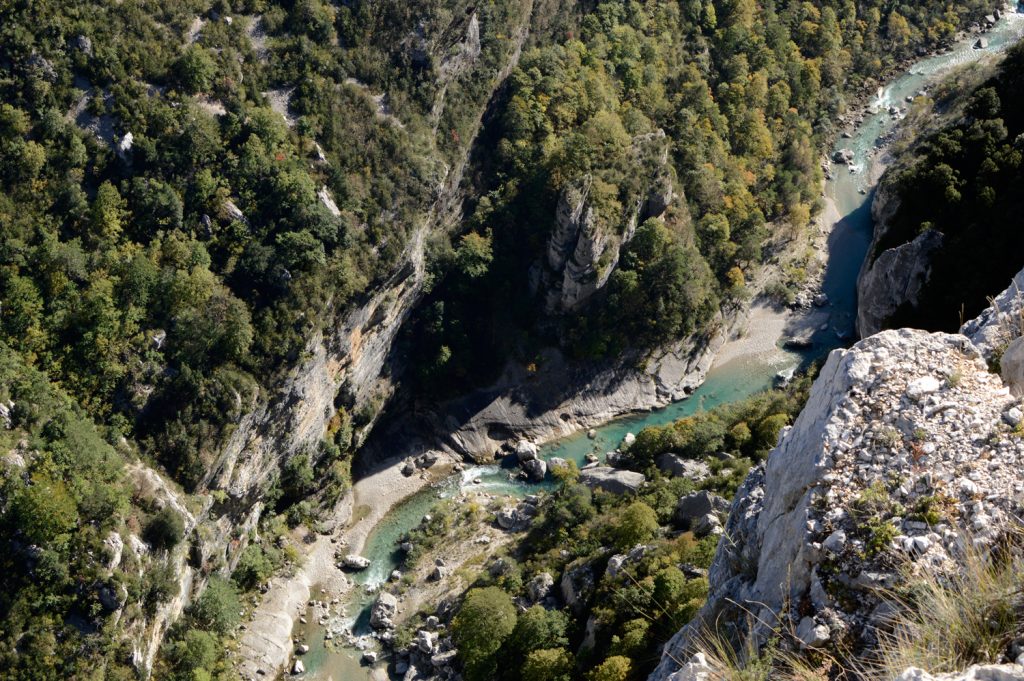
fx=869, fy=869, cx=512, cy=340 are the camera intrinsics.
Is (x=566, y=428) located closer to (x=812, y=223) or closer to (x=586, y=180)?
(x=586, y=180)

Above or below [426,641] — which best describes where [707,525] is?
above

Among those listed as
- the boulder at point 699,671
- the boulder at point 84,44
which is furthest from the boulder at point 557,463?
the boulder at point 699,671

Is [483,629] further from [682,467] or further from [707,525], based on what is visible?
[682,467]

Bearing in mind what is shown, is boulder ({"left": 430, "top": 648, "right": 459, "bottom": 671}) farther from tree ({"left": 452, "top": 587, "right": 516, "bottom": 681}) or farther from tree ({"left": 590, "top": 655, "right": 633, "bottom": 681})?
tree ({"left": 590, "top": 655, "right": 633, "bottom": 681})

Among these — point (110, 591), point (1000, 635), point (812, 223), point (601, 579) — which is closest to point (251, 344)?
point (110, 591)

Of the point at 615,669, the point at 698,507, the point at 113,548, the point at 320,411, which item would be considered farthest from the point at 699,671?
the point at 320,411

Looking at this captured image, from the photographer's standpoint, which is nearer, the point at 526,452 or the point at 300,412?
the point at 300,412
